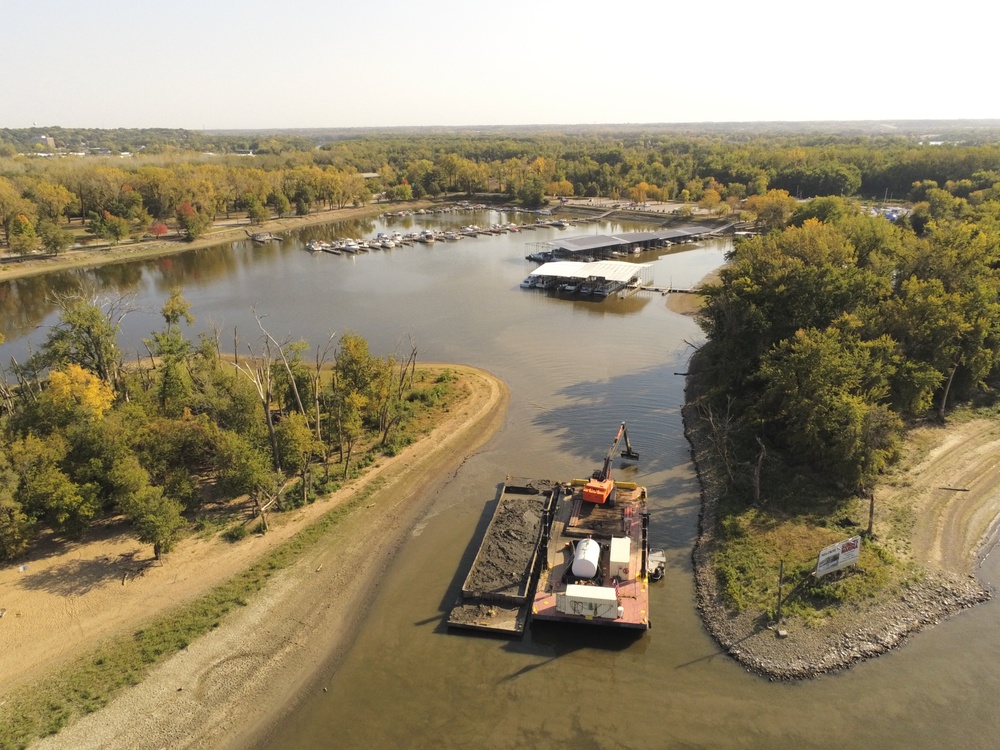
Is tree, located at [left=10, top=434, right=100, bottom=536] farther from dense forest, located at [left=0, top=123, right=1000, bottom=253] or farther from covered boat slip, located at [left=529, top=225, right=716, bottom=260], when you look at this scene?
dense forest, located at [left=0, top=123, right=1000, bottom=253]

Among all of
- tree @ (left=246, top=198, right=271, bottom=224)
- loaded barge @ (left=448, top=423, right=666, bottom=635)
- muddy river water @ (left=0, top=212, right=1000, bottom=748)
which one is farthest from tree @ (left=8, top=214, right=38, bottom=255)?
loaded barge @ (left=448, top=423, right=666, bottom=635)

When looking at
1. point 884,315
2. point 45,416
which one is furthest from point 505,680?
point 884,315

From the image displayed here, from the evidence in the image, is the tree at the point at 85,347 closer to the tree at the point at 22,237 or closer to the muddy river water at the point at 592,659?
the muddy river water at the point at 592,659

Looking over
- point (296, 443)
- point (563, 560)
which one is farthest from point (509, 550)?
point (296, 443)

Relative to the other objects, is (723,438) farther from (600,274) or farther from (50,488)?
(600,274)

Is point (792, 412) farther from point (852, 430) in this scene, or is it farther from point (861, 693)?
point (861, 693)

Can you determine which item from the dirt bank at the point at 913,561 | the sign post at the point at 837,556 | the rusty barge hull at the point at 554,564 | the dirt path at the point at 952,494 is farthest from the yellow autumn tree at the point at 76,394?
the dirt path at the point at 952,494
